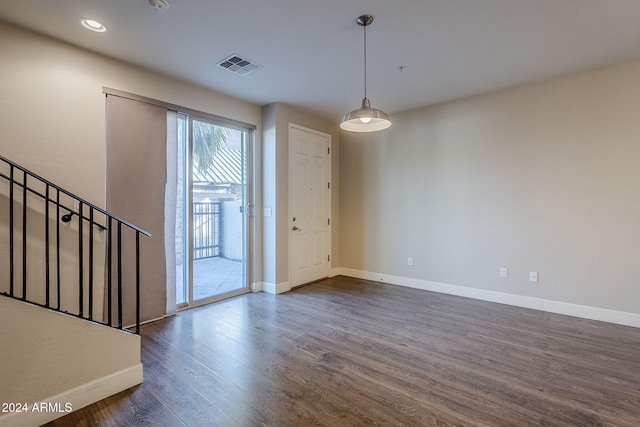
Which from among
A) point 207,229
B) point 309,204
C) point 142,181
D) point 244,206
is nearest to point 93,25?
point 142,181

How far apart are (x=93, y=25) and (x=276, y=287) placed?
11.4 ft

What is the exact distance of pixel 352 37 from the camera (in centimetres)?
270

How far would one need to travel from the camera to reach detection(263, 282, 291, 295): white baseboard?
4383 millimetres

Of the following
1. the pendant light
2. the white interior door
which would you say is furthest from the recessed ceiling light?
the white interior door

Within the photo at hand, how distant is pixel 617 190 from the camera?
3.25 m

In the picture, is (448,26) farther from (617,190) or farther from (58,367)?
(58,367)

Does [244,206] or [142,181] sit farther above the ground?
[142,181]

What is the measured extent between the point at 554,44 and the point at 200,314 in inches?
182

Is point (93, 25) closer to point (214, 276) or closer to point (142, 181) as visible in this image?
point (142, 181)

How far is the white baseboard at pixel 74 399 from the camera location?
5.70 feet

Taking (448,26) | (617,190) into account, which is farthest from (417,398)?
(617,190)

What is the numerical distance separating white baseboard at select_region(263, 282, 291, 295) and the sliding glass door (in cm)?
30

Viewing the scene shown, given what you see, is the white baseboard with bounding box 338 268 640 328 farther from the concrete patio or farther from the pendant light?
the pendant light

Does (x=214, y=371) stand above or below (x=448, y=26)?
below
